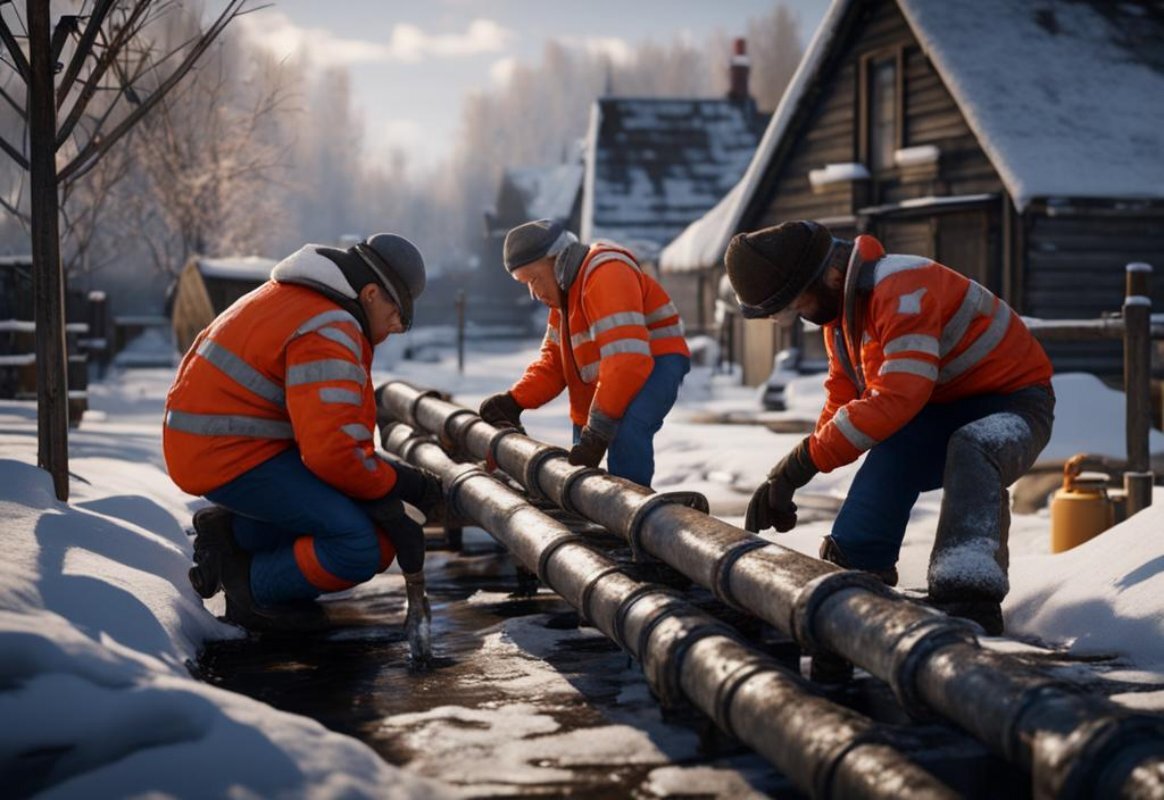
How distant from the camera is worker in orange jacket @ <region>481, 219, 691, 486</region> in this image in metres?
5.73

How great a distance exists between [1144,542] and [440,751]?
2954 mm

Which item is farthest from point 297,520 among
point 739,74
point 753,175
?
point 739,74

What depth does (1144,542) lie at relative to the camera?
16.1 ft

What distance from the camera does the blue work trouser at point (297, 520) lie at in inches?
178

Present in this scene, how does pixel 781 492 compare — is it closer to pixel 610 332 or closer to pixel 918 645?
pixel 610 332

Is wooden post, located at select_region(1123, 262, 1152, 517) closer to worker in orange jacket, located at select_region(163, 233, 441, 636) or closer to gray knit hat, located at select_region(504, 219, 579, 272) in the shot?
→ gray knit hat, located at select_region(504, 219, 579, 272)

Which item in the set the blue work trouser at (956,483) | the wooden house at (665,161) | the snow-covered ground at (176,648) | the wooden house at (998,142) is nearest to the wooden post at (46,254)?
the snow-covered ground at (176,648)

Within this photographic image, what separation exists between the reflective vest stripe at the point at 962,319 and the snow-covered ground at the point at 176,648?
1057 mm

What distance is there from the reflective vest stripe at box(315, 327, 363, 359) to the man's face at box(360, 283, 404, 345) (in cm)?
20

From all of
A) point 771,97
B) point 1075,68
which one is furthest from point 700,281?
point 771,97

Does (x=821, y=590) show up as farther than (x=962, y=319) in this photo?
No

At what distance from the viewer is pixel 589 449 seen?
18.7ft

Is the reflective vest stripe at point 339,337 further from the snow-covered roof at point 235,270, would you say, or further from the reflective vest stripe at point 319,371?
the snow-covered roof at point 235,270

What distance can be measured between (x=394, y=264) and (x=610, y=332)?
1.39 meters
